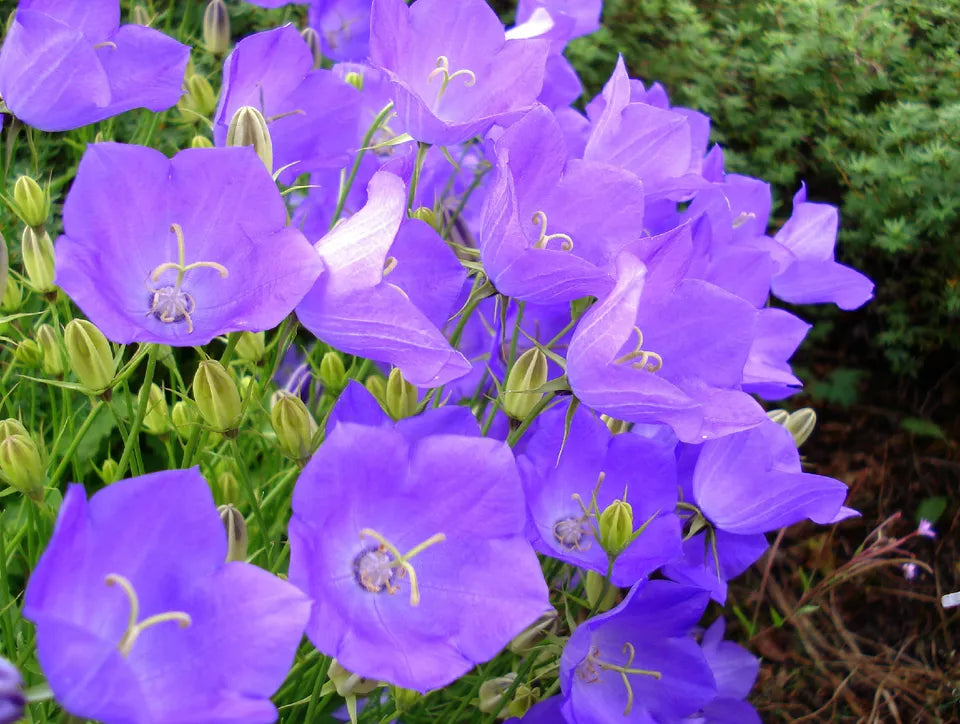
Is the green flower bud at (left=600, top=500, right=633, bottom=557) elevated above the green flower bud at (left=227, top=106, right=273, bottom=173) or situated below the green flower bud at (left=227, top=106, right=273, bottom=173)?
below

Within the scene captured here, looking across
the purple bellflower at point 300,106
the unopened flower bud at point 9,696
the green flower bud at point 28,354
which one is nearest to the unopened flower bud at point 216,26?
the purple bellflower at point 300,106

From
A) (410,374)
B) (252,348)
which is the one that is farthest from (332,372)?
(410,374)

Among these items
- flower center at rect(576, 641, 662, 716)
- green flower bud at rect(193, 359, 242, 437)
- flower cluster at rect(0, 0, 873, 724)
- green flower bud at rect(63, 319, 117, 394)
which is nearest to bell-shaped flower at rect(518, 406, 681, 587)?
flower cluster at rect(0, 0, 873, 724)

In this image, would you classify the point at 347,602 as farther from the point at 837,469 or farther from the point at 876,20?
the point at 876,20

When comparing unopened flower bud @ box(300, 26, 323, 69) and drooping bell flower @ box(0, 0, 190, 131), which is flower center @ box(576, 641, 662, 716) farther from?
unopened flower bud @ box(300, 26, 323, 69)

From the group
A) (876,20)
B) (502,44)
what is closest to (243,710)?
(502,44)
